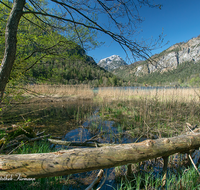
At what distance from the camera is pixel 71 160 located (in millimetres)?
1065

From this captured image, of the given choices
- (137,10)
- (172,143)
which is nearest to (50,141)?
(172,143)

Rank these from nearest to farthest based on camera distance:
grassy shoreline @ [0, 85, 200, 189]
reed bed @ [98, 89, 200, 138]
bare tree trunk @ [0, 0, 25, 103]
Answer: grassy shoreline @ [0, 85, 200, 189]
bare tree trunk @ [0, 0, 25, 103]
reed bed @ [98, 89, 200, 138]

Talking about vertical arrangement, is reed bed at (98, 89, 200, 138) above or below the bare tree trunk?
below

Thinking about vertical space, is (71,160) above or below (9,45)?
below

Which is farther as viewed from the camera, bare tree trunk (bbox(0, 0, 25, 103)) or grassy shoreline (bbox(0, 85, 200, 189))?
bare tree trunk (bbox(0, 0, 25, 103))

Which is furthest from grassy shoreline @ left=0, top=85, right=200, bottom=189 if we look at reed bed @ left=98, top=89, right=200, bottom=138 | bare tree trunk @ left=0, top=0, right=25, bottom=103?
bare tree trunk @ left=0, top=0, right=25, bottom=103

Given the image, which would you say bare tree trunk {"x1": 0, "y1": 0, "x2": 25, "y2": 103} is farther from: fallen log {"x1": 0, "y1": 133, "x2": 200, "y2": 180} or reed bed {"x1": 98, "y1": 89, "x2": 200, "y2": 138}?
reed bed {"x1": 98, "y1": 89, "x2": 200, "y2": 138}

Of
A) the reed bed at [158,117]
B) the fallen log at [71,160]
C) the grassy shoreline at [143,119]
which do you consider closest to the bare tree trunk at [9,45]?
the grassy shoreline at [143,119]

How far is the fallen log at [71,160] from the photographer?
100 centimetres

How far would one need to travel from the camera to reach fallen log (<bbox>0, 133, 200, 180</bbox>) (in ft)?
3.29

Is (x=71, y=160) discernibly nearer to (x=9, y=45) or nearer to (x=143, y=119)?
(x=9, y=45)

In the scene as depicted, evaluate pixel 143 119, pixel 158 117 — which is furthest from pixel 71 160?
pixel 158 117

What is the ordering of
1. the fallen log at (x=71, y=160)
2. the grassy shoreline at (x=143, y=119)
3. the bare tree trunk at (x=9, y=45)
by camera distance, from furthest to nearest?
the bare tree trunk at (x=9, y=45)
the grassy shoreline at (x=143, y=119)
the fallen log at (x=71, y=160)

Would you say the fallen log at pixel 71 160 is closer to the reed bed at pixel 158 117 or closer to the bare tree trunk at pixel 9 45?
the reed bed at pixel 158 117
